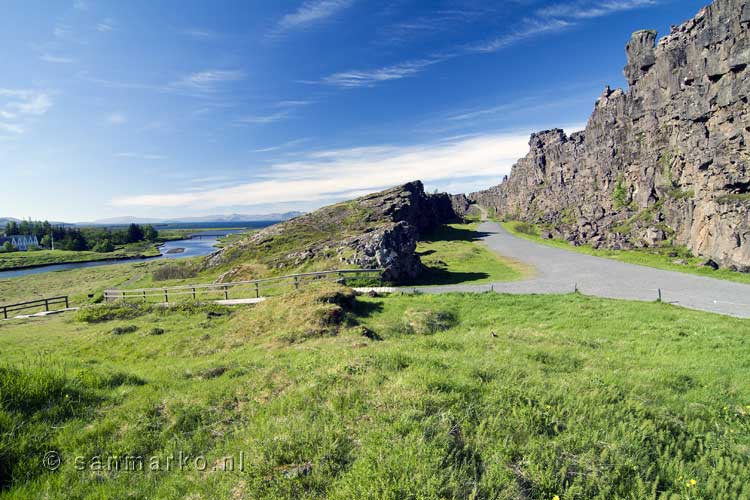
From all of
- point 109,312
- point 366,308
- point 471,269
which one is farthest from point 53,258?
point 366,308

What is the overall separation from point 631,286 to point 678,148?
4741cm

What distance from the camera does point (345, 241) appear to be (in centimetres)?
3797

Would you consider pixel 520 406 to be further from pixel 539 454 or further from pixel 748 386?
pixel 748 386

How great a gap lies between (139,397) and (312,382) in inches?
148

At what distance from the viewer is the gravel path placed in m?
21.3

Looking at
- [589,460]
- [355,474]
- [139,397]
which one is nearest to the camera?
[355,474]

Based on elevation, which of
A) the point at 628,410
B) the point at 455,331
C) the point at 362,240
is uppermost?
the point at 362,240

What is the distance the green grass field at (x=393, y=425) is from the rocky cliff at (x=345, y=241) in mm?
20360

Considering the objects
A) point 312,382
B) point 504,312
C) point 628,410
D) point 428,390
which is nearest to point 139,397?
point 312,382

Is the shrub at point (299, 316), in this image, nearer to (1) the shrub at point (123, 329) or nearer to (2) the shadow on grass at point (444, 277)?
(1) the shrub at point (123, 329)

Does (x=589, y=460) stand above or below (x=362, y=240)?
below

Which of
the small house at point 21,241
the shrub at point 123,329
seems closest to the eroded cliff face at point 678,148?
the shrub at point 123,329

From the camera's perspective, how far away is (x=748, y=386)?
8.62m

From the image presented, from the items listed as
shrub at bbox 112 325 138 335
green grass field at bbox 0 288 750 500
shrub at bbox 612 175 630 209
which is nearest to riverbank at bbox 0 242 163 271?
shrub at bbox 112 325 138 335
